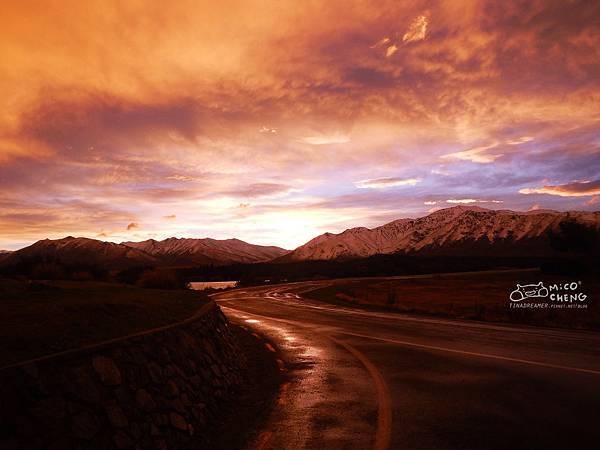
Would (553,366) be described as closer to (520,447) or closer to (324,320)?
(520,447)

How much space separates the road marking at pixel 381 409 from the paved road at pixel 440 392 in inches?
0.6

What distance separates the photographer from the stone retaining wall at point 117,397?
427cm

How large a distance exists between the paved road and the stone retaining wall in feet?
4.02

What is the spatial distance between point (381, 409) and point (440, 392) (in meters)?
1.57

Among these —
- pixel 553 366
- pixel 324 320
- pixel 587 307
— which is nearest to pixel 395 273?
pixel 587 307

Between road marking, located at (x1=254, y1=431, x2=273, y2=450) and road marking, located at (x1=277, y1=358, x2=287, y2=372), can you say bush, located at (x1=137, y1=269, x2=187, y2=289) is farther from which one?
road marking, located at (x1=254, y1=431, x2=273, y2=450)

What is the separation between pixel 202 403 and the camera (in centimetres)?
696

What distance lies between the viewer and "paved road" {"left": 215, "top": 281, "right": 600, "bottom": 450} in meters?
→ 5.75

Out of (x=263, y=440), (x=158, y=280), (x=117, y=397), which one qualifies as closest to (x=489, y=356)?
(x=263, y=440)

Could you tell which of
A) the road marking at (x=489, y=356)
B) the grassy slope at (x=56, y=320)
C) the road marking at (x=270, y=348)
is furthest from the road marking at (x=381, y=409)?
the grassy slope at (x=56, y=320)

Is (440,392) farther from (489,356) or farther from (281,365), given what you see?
(281,365)
